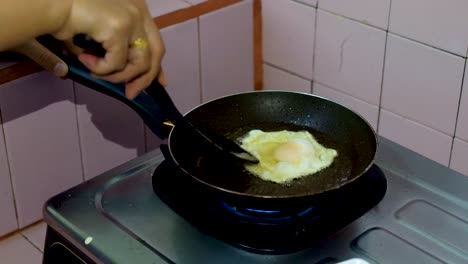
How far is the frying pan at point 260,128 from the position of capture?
91 cm

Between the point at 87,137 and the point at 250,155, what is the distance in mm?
377

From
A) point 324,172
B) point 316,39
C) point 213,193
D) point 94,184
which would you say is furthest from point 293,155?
point 316,39

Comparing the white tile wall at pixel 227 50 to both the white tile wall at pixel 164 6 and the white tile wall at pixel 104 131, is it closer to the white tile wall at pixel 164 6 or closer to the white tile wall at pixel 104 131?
the white tile wall at pixel 164 6

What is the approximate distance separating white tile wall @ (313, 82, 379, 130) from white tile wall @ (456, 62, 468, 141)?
162mm

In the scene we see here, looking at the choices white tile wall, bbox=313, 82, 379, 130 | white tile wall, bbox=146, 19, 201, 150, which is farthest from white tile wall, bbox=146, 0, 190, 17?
white tile wall, bbox=313, 82, 379, 130

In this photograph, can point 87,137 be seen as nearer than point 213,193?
No

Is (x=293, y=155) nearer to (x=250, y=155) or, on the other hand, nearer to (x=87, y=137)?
(x=250, y=155)

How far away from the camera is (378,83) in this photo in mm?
1290

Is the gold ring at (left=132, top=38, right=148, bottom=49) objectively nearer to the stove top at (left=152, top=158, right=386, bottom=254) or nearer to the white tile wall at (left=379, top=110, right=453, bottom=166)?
the stove top at (left=152, top=158, right=386, bottom=254)

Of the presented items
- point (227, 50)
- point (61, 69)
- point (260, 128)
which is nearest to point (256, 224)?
point (260, 128)

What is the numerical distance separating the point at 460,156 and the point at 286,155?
370mm

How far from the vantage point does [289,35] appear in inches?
55.5

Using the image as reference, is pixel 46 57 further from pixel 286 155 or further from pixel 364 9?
pixel 364 9

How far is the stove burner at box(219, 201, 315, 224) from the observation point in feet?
3.03
